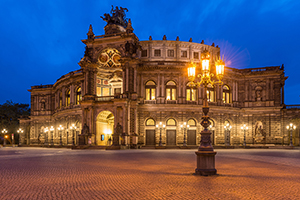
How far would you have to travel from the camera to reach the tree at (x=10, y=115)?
69500mm

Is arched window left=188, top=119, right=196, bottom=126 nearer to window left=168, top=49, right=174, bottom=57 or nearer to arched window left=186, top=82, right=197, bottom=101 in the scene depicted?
arched window left=186, top=82, right=197, bottom=101

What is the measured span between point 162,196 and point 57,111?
5403 cm

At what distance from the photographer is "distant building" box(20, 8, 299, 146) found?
43.8 m

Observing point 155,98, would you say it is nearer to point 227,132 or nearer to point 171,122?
point 171,122

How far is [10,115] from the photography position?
74.1 meters

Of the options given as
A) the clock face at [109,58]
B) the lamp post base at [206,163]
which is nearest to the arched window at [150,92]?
the clock face at [109,58]

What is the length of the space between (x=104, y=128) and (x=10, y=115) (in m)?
39.9

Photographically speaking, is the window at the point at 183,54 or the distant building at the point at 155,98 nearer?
the distant building at the point at 155,98

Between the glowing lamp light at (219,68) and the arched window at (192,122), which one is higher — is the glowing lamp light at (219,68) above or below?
above

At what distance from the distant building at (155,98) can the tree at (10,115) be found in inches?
906

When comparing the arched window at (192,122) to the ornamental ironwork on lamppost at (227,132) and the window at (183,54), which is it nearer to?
the ornamental ironwork on lamppost at (227,132)

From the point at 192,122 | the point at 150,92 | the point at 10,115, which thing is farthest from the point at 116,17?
the point at 10,115

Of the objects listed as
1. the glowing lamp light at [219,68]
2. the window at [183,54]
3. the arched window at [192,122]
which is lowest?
the arched window at [192,122]

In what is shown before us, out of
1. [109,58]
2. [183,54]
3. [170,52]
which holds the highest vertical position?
[170,52]
